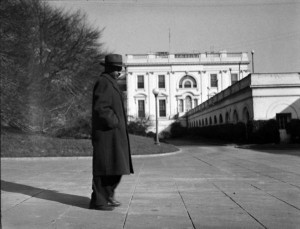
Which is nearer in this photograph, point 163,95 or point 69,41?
point 69,41

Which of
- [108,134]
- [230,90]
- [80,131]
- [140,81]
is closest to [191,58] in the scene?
[140,81]

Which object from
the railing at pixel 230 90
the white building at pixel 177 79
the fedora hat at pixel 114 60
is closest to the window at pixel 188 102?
the white building at pixel 177 79

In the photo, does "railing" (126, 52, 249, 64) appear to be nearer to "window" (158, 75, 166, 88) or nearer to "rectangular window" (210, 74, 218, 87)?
"rectangular window" (210, 74, 218, 87)

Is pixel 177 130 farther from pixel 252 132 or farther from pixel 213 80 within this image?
pixel 252 132

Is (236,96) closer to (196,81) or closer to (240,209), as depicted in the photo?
(240,209)

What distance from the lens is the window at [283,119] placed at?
27.8m

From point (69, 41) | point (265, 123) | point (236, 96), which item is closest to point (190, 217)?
point (69, 41)

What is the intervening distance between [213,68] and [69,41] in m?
60.6

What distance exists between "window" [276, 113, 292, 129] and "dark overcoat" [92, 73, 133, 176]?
81.4 ft

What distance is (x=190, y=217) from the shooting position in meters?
4.48

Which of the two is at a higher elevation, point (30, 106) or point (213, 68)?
point (213, 68)

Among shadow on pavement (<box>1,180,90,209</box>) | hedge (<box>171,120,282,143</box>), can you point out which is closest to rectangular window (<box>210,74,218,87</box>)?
hedge (<box>171,120,282,143</box>)

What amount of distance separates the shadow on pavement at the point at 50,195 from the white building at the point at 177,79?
58120mm

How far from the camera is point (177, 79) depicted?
6944 centimetres
